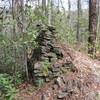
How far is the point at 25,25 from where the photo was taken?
6.19 m

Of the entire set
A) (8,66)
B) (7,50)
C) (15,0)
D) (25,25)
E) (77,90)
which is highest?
(15,0)

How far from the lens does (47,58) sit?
6328mm

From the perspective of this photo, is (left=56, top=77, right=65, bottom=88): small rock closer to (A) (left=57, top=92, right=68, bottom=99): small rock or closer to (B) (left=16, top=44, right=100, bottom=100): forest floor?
(B) (left=16, top=44, right=100, bottom=100): forest floor

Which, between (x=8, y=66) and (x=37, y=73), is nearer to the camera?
(x=37, y=73)

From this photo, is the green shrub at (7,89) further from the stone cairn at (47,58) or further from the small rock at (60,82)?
the small rock at (60,82)

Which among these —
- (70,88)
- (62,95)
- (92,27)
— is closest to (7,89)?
(62,95)

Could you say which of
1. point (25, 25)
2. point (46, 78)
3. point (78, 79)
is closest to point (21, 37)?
point (25, 25)

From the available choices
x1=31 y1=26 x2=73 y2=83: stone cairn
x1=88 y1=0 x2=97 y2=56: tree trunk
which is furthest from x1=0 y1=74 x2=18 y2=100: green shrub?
x1=88 y1=0 x2=97 y2=56: tree trunk

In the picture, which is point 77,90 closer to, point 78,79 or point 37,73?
point 78,79

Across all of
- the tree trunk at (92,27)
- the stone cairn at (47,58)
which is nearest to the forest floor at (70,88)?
the stone cairn at (47,58)

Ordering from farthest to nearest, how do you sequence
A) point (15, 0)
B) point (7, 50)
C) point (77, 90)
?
1. point (7, 50)
2. point (15, 0)
3. point (77, 90)

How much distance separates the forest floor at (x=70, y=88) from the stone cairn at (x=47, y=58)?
0.62 feet

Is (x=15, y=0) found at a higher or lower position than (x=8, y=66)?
higher

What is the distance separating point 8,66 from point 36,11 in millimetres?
1676
